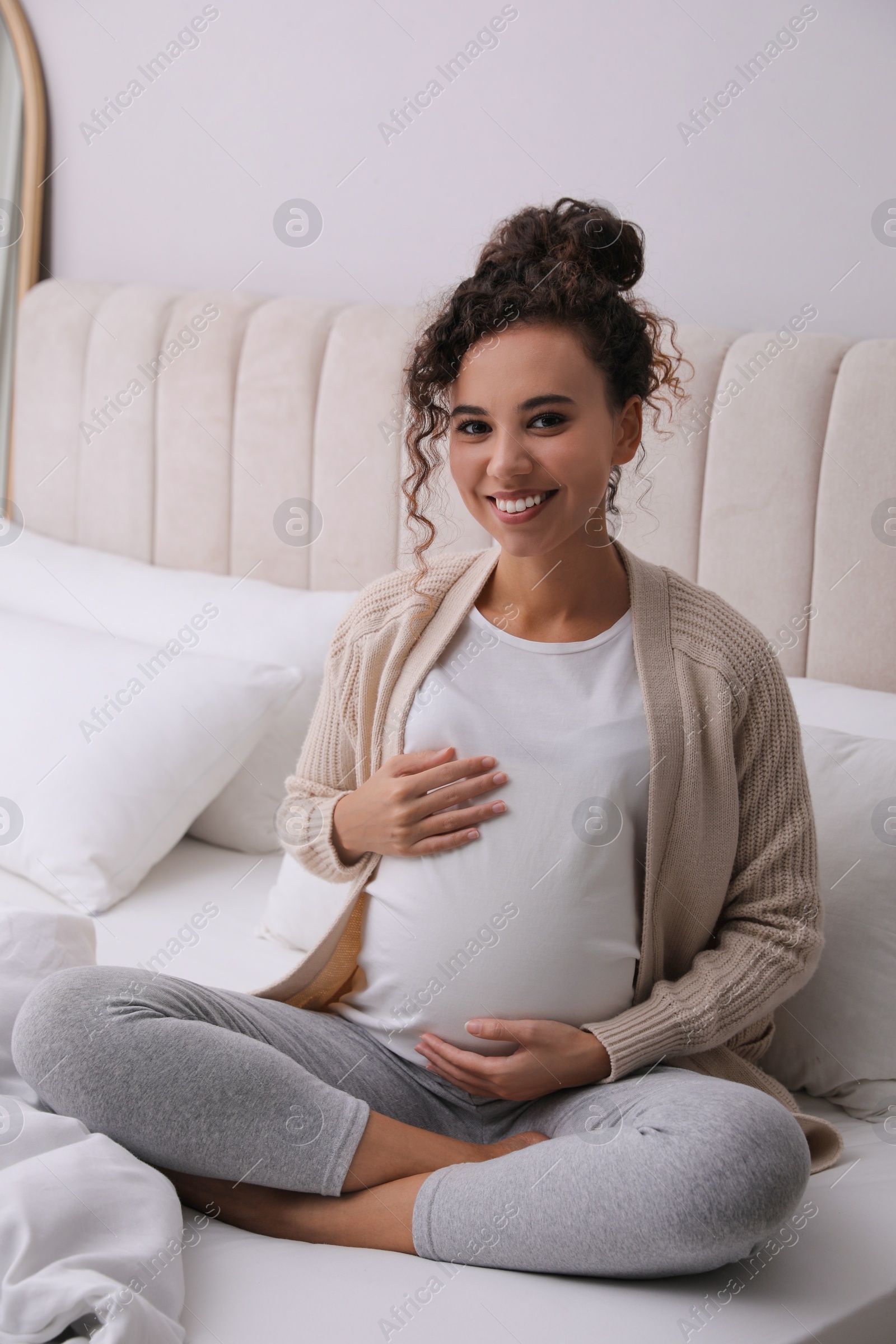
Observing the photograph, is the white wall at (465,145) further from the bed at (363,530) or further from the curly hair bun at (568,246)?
the curly hair bun at (568,246)

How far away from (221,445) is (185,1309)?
154 centimetres

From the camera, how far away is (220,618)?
1826mm

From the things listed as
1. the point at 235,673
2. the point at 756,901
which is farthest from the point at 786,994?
the point at 235,673

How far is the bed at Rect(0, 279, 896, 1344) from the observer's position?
0.86 m

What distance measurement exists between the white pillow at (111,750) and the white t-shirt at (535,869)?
595mm

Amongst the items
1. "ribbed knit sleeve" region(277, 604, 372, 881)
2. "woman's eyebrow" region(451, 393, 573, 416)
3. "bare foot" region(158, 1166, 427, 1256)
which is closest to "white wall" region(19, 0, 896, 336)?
"woman's eyebrow" region(451, 393, 573, 416)

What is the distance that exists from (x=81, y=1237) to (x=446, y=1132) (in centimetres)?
38

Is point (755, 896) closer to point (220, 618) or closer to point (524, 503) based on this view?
point (524, 503)

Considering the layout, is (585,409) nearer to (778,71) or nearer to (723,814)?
(723,814)

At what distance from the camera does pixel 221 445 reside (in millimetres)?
2062

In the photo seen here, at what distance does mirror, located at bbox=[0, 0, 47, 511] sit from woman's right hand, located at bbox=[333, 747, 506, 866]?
1.72m

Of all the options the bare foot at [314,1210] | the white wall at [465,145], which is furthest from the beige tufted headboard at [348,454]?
the bare foot at [314,1210]

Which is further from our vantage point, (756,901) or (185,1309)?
(756,901)

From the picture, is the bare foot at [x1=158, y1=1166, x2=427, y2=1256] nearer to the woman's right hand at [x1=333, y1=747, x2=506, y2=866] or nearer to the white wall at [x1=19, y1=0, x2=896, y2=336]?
the woman's right hand at [x1=333, y1=747, x2=506, y2=866]
